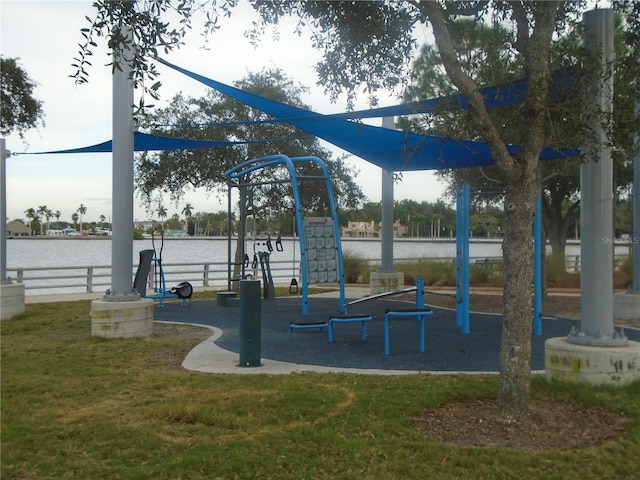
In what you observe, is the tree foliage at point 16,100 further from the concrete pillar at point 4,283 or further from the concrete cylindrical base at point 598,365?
the concrete cylindrical base at point 598,365

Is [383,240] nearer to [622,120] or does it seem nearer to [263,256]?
[263,256]

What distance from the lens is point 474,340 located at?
8078mm

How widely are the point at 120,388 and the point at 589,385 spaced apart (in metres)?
3.82

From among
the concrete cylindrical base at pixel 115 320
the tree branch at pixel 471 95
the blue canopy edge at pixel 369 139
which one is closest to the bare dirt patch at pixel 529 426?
the tree branch at pixel 471 95

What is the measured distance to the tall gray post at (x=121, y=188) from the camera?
26.7 ft

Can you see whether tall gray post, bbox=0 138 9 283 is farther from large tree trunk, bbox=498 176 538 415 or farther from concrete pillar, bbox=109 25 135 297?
large tree trunk, bbox=498 176 538 415

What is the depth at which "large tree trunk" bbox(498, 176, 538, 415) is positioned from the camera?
451 cm

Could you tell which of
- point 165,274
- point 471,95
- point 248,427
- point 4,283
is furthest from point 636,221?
point 165,274

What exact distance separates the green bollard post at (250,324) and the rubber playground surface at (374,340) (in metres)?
0.52

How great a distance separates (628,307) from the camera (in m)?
10.1

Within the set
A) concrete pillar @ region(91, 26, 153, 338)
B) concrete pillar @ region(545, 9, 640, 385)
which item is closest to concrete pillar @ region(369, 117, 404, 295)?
concrete pillar @ region(91, 26, 153, 338)

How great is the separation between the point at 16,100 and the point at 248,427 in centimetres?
1024

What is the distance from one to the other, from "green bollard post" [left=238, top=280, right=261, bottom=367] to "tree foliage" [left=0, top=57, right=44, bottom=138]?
803cm

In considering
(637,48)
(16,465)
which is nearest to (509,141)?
(637,48)
